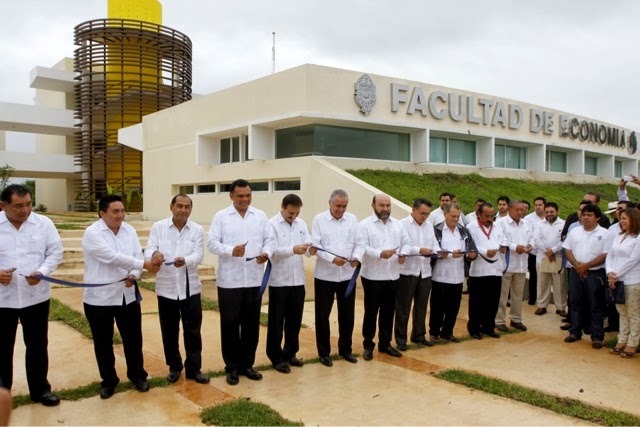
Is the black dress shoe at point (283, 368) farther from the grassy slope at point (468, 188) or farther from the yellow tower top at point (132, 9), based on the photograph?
the yellow tower top at point (132, 9)

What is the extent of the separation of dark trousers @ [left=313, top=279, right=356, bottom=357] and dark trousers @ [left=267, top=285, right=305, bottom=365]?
0.25 m

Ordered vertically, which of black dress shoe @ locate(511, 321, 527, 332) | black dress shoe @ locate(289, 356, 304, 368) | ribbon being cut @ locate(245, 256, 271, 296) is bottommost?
black dress shoe @ locate(511, 321, 527, 332)

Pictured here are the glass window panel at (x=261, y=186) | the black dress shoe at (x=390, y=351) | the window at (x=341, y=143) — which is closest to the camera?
the black dress shoe at (x=390, y=351)

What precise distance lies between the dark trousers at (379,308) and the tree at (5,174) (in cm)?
2648

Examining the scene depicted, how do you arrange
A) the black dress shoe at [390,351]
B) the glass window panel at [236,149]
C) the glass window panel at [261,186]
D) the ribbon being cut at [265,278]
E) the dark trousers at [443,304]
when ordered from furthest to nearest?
the glass window panel at [236,149], the glass window panel at [261,186], the dark trousers at [443,304], the black dress shoe at [390,351], the ribbon being cut at [265,278]

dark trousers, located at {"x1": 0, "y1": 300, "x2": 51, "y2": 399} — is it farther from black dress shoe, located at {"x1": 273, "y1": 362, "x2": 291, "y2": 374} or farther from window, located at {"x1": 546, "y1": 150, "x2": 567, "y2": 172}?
window, located at {"x1": 546, "y1": 150, "x2": 567, "y2": 172}

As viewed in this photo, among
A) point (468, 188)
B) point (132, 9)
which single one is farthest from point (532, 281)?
point (132, 9)

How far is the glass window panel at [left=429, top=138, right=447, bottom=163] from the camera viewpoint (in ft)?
58.9

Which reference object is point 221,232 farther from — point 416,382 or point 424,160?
point 424,160

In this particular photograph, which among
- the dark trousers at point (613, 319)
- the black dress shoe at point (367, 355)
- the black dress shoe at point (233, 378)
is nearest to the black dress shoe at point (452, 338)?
the black dress shoe at point (367, 355)

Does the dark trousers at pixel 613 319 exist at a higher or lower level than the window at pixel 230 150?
lower

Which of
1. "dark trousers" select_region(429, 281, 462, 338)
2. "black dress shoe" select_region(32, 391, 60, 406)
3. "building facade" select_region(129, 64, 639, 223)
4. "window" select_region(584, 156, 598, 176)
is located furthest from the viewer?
"window" select_region(584, 156, 598, 176)

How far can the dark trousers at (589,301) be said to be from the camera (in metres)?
6.45

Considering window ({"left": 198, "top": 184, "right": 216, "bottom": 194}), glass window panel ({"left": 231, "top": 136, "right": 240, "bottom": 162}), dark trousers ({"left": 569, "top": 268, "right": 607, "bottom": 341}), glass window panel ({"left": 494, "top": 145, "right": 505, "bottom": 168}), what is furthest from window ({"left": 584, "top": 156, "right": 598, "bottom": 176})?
dark trousers ({"left": 569, "top": 268, "right": 607, "bottom": 341})
